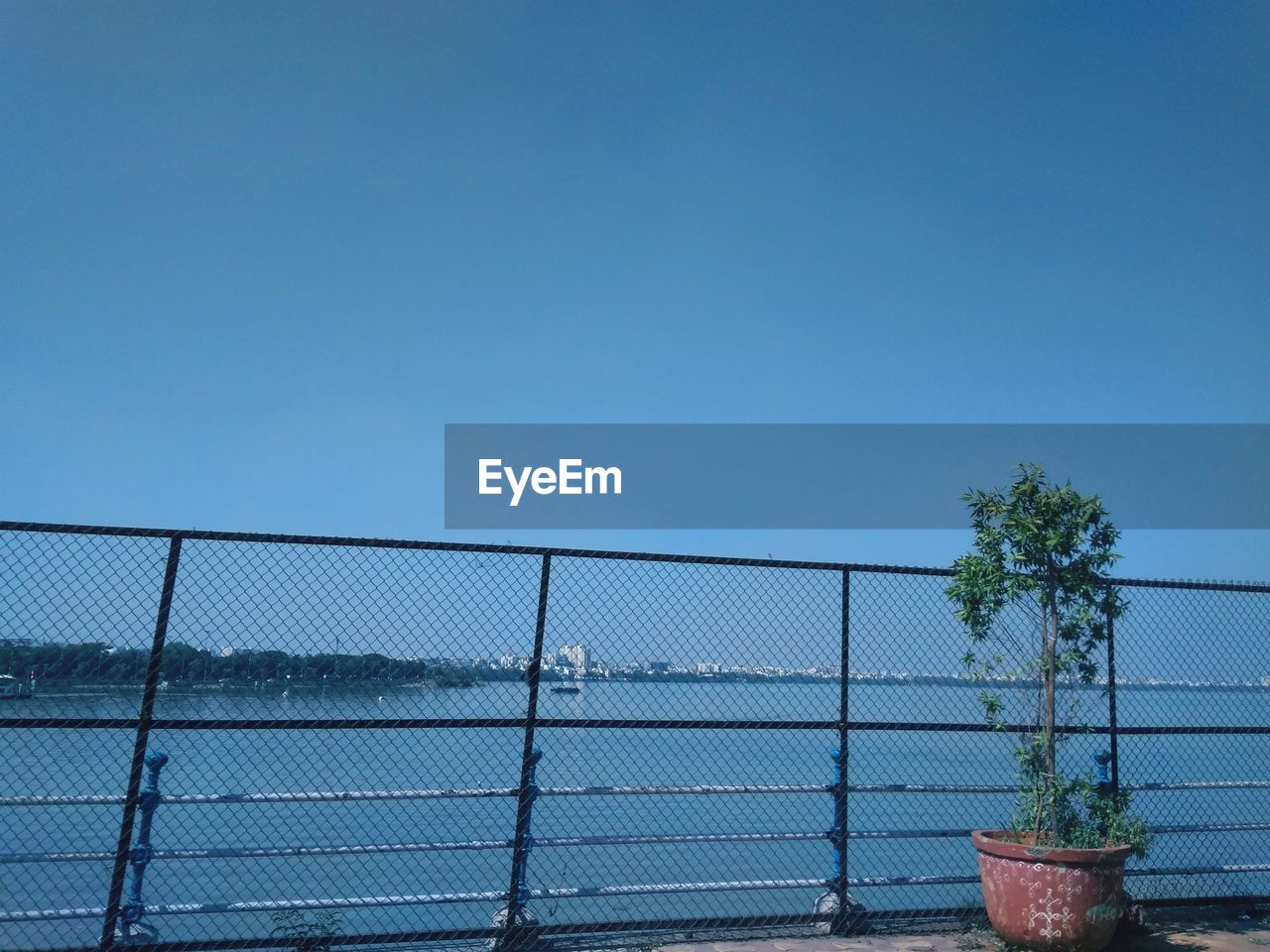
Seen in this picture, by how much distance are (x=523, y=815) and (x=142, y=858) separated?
221cm

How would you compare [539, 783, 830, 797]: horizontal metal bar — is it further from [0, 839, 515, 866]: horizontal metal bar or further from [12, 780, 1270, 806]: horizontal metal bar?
[0, 839, 515, 866]: horizontal metal bar

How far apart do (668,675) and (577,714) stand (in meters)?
0.81

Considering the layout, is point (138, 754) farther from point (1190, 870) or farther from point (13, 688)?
point (1190, 870)

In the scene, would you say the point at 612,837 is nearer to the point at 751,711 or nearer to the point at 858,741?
the point at 751,711

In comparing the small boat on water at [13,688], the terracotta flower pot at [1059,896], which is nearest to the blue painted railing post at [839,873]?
the terracotta flower pot at [1059,896]

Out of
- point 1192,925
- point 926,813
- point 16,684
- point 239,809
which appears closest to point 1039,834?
point 1192,925

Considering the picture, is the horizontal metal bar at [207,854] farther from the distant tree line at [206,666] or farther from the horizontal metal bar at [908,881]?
the horizontal metal bar at [908,881]

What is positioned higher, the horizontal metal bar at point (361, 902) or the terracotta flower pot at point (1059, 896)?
the terracotta flower pot at point (1059, 896)

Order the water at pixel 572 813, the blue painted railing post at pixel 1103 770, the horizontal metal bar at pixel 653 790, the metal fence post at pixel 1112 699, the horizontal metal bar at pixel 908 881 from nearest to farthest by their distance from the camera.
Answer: the horizontal metal bar at pixel 653 790, the water at pixel 572 813, the horizontal metal bar at pixel 908 881, the blue painted railing post at pixel 1103 770, the metal fence post at pixel 1112 699

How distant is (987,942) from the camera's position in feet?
22.3

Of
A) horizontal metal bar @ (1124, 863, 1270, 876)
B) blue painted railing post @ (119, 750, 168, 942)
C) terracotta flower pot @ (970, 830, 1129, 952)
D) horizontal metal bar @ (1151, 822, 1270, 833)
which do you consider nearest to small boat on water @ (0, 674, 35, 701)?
blue painted railing post @ (119, 750, 168, 942)

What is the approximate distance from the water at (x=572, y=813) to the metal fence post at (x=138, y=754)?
0.41 feet

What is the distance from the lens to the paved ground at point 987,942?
6.52 metres

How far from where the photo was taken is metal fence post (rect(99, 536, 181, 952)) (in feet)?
17.6
